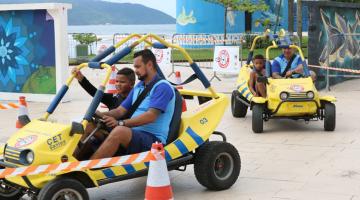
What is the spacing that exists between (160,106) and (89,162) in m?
0.92

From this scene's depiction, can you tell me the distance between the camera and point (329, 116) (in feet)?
32.2

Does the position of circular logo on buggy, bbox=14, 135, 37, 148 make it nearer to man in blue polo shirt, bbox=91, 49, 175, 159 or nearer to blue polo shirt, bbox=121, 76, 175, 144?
man in blue polo shirt, bbox=91, 49, 175, 159

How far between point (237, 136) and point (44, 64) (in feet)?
19.8

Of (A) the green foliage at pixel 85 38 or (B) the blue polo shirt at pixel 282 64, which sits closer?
(B) the blue polo shirt at pixel 282 64

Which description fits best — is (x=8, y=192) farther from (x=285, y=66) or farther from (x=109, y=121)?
(x=285, y=66)

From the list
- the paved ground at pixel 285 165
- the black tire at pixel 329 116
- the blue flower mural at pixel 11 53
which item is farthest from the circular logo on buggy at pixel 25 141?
the blue flower mural at pixel 11 53

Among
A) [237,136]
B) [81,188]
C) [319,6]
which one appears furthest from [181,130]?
[319,6]

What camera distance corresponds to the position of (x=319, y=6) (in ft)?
52.1

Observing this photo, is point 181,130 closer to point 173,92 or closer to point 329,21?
point 173,92

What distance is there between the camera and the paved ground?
21.5 feet

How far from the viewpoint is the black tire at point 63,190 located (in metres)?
5.28

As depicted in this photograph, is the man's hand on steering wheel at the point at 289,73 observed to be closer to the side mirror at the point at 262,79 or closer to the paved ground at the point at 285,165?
the side mirror at the point at 262,79

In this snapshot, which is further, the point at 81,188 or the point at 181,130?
the point at 181,130

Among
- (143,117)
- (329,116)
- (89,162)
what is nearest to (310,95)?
(329,116)
